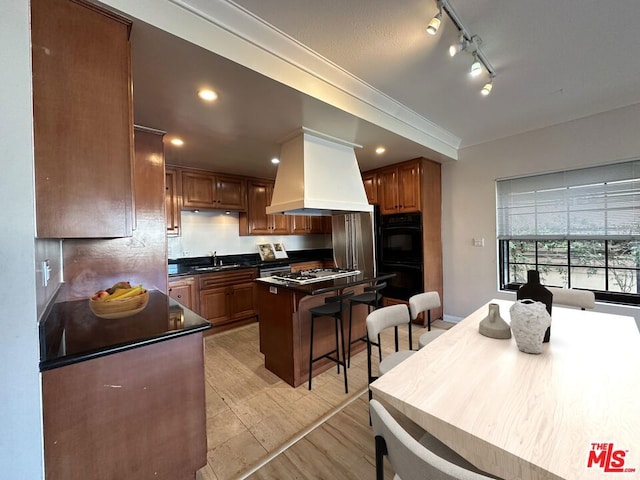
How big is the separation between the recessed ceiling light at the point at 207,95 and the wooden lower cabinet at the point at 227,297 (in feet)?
7.59

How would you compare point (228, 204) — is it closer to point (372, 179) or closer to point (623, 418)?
point (372, 179)

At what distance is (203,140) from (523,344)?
10.0 ft

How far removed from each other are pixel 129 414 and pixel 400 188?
3621 millimetres

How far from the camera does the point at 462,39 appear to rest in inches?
62.9

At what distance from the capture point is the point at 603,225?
2.71m

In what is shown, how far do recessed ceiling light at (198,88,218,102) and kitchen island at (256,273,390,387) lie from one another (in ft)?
5.10

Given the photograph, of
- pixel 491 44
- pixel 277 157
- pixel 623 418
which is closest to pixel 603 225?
pixel 491 44

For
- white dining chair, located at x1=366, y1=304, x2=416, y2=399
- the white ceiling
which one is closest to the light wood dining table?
white dining chair, located at x1=366, y1=304, x2=416, y2=399

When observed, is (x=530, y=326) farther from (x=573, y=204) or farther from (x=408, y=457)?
(x=573, y=204)

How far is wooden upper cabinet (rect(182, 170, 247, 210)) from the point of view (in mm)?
3668

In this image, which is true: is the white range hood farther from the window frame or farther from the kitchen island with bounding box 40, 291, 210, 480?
the window frame

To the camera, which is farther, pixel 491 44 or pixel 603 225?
pixel 603 225

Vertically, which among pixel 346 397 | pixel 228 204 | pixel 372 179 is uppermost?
pixel 372 179

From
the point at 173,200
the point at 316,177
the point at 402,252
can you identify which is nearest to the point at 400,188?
the point at 402,252
